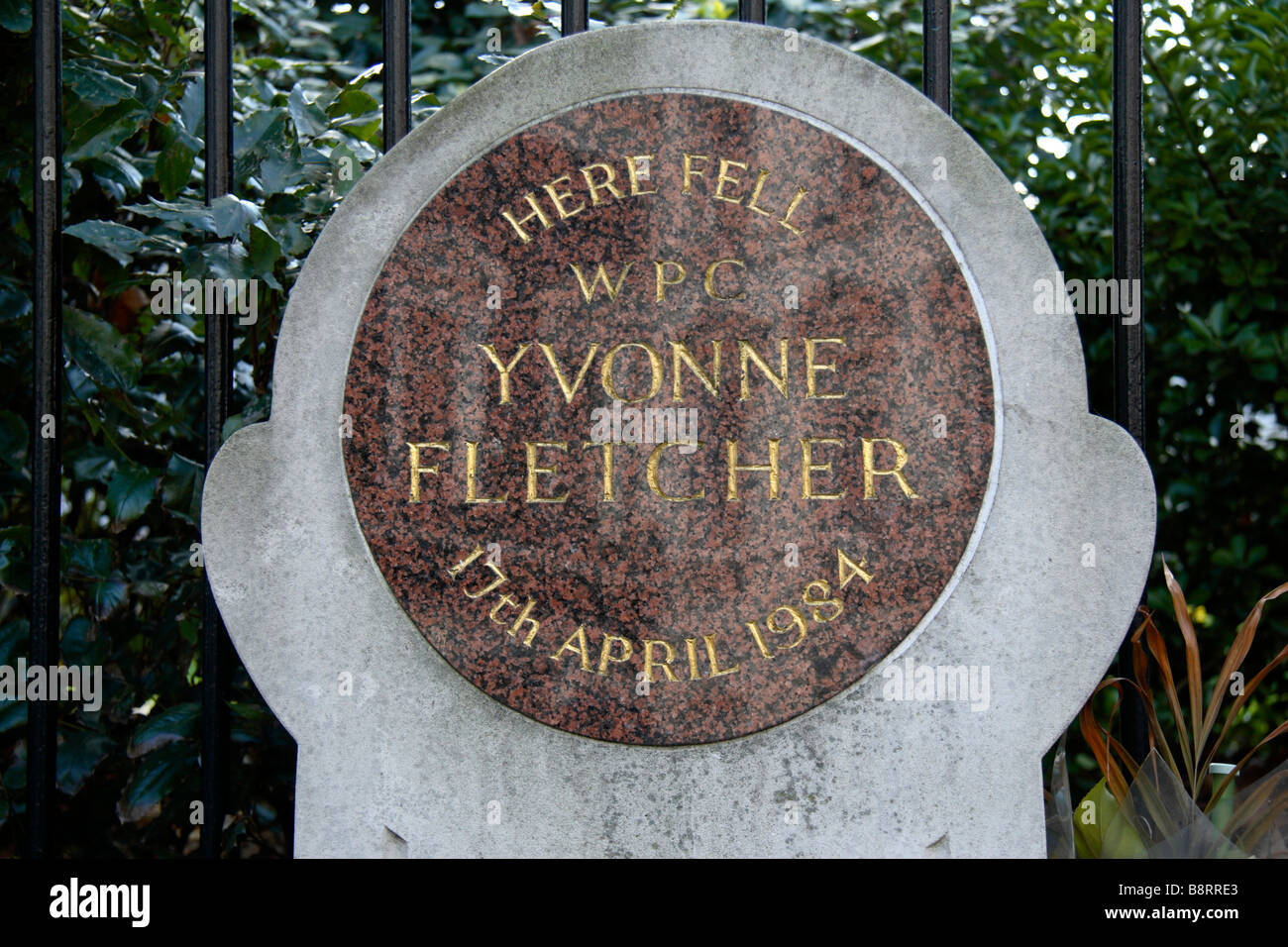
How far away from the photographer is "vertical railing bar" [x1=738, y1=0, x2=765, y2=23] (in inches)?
90.4

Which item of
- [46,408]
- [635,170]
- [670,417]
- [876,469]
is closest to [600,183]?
[635,170]

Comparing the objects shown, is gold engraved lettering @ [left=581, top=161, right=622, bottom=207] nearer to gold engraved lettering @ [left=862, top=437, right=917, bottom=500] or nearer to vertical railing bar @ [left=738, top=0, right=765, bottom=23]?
vertical railing bar @ [left=738, top=0, right=765, bottom=23]

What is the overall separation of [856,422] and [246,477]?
3.73ft

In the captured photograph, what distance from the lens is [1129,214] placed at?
2299mm

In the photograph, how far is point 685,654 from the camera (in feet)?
6.88

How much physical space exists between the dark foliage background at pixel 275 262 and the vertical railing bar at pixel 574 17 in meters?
0.33

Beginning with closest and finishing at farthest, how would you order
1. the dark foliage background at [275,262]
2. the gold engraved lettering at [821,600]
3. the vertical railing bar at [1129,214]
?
the gold engraved lettering at [821,600] < the vertical railing bar at [1129,214] < the dark foliage background at [275,262]

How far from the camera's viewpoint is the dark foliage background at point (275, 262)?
248 cm

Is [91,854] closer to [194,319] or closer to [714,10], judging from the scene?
[194,319]

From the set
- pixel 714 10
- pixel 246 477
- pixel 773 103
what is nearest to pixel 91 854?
pixel 246 477

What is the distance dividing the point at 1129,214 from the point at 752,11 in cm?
87

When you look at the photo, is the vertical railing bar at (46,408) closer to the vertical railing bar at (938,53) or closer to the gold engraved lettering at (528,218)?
the gold engraved lettering at (528,218)

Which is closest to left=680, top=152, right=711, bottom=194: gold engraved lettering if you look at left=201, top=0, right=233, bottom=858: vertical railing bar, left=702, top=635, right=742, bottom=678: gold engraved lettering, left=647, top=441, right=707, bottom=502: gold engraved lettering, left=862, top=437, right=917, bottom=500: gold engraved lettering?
left=647, top=441, right=707, bottom=502: gold engraved lettering

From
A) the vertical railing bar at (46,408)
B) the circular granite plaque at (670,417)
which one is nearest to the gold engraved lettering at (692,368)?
the circular granite plaque at (670,417)
